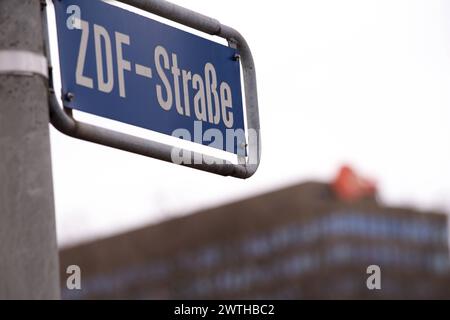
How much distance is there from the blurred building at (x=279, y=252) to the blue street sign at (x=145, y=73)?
286ft

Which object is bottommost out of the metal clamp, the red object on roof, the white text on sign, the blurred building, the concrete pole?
the concrete pole

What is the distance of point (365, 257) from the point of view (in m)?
95.1

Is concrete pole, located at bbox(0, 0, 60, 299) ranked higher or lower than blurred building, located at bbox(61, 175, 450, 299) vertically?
lower

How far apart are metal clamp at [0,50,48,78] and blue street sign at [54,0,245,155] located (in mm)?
221

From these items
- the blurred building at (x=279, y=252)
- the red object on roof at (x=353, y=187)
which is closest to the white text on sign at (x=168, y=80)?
the blurred building at (x=279, y=252)

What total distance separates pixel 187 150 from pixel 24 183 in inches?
29.4

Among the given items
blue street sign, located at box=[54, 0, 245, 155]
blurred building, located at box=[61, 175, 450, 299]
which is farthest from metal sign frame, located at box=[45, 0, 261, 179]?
blurred building, located at box=[61, 175, 450, 299]

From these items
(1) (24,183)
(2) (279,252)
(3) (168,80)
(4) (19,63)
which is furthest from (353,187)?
(1) (24,183)

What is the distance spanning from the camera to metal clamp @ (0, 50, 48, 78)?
388 centimetres

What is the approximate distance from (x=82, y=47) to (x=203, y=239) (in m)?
95.0

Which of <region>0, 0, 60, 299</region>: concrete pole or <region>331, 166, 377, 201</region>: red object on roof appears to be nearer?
<region>0, 0, 60, 299</region>: concrete pole

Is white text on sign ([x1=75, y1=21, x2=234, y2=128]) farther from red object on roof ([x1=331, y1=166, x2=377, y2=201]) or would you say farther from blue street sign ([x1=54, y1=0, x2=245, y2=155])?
red object on roof ([x1=331, y1=166, x2=377, y2=201])
